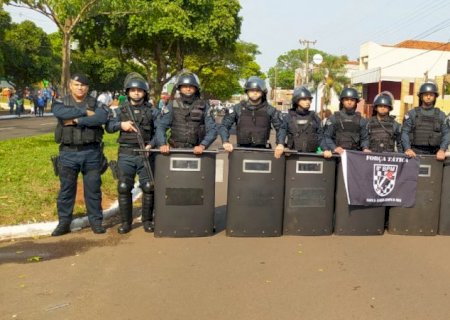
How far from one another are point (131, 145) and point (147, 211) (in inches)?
32.6

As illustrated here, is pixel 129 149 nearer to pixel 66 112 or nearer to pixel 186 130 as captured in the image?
pixel 186 130

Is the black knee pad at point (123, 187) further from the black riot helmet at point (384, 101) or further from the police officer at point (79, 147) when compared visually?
the black riot helmet at point (384, 101)

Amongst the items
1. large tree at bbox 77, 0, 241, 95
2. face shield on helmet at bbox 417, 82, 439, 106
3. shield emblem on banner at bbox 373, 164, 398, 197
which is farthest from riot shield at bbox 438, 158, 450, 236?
large tree at bbox 77, 0, 241, 95

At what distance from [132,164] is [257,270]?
2.13 meters

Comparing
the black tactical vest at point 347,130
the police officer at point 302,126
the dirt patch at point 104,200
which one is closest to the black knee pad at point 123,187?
the dirt patch at point 104,200

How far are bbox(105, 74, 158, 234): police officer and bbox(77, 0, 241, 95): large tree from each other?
13678 millimetres

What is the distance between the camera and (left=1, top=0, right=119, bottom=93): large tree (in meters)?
10.2

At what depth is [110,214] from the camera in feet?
22.5

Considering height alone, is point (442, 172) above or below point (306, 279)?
above

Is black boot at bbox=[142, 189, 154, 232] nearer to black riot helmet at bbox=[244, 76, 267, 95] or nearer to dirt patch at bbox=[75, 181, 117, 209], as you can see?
dirt patch at bbox=[75, 181, 117, 209]

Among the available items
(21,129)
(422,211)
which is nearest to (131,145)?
(422,211)

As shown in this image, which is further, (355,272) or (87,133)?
(87,133)

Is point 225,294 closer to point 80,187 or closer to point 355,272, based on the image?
point 355,272

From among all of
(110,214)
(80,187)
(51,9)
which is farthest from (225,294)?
(51,9)
